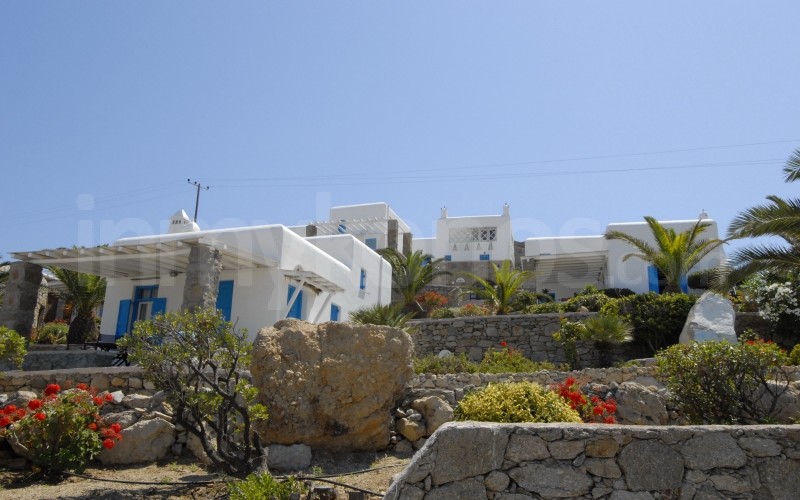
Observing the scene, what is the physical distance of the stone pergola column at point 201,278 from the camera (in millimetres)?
13703

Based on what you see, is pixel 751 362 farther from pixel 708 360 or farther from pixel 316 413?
pixel 316 413

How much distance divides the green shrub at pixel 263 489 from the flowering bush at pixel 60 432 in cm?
292

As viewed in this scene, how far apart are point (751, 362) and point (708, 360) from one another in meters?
0.50

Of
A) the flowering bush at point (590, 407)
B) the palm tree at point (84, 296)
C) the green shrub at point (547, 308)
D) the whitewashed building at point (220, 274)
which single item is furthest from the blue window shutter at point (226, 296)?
the flowering bush at point (590, 407)

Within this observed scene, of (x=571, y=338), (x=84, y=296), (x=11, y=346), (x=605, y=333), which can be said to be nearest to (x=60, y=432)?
(x=11, y=346)

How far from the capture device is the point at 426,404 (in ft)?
30.8

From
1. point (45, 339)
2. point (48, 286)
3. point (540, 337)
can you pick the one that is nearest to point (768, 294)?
point (540, 337)

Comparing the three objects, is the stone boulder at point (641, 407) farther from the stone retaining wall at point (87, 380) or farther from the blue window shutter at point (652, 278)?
the blue window shutter at point (652, 278)

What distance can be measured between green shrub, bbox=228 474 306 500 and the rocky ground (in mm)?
540

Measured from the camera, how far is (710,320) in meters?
14.1

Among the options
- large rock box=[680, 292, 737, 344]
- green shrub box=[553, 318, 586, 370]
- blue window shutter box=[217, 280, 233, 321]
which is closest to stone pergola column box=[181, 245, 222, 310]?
blue window shutter box=[217, 280, 233, 321]

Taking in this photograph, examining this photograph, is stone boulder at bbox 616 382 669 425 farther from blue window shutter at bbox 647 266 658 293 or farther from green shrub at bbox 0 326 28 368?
blue window shutter at bbox 647 266 658 293

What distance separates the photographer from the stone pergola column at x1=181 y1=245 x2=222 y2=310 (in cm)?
1370

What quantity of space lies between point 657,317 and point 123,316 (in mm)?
15801
